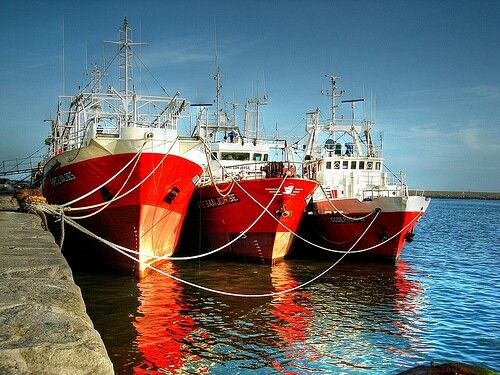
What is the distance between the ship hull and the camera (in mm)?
17719

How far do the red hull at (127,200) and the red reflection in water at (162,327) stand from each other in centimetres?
108

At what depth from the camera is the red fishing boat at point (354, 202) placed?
17.9m

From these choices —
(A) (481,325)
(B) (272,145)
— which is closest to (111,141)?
(A) (481,325)

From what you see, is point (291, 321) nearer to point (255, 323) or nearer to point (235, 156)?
point (255, 323)

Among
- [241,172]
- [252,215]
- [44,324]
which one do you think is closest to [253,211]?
[252,215]

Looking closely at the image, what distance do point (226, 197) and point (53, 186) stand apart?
5.66 meters

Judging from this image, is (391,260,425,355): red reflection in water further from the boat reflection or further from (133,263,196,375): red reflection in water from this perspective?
(133,263,196,375): red reflection in water

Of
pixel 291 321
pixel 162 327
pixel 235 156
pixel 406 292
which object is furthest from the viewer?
pixel 235 156

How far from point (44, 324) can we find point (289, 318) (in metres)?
7.74

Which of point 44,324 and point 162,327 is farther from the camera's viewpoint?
point 162,327

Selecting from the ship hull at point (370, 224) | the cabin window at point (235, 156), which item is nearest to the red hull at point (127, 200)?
the ship hull at point (370, 224)

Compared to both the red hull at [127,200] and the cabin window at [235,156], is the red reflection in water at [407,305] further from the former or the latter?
the cabin window at [235,156]

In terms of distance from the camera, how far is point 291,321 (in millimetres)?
10297

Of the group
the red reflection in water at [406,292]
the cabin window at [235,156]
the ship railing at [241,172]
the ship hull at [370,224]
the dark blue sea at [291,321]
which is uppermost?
the cabin window at [235,156]
